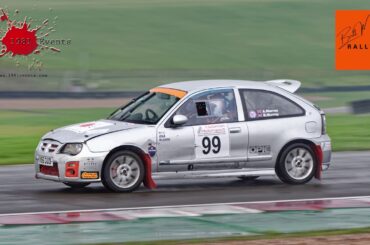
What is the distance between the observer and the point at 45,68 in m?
39.8

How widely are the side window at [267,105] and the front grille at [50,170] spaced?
2.92 metres

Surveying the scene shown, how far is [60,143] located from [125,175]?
1002mm

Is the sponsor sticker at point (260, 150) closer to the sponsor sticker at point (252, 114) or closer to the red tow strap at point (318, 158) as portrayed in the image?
the sponsor sticker at point (252, 114)

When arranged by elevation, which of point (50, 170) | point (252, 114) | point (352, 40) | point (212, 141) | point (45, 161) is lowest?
point (50, 170)

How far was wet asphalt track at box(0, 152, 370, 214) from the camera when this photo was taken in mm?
13344

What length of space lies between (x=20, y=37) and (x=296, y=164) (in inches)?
905

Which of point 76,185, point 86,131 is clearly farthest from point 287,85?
point 76,185

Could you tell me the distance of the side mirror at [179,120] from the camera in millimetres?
14590

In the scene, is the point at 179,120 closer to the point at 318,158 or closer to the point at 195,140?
the point at 195,140

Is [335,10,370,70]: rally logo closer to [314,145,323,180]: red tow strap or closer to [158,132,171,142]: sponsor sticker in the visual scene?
[314,145,323,180]: red tow strap

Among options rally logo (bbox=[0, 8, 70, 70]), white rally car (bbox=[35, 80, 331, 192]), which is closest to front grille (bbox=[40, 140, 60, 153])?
white rally car (bbox=[35, 80, 331, 192])

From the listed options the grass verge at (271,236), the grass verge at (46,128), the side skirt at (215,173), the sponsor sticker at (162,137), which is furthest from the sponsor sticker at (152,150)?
the grass verge at (46,128)

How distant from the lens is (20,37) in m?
36.9

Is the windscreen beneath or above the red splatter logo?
beneath
